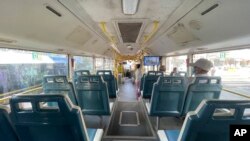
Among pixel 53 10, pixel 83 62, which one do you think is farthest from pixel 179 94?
pixel 83 62

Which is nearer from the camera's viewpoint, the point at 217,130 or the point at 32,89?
the point at 217,130

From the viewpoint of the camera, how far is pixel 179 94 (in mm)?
3686

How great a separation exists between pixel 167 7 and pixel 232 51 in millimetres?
2402

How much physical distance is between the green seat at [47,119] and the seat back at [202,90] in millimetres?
2295

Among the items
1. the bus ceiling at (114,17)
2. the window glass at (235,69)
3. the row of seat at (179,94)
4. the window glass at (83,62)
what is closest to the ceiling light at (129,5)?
the bus ceiling at (114,17)

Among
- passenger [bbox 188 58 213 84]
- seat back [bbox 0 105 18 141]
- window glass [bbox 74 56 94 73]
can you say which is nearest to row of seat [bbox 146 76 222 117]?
passenger [bbox 188 58 213 84]

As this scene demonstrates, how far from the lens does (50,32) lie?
11.1ft

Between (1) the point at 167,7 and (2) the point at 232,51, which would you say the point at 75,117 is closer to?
(1) the point at 167,7

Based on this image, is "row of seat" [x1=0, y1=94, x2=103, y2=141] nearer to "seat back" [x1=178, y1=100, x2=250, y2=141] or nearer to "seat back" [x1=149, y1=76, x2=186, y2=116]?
"seat back" [x1=178, y1=100, x2=250, y2=141]

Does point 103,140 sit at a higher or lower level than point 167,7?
lower

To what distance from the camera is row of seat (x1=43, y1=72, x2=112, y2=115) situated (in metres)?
3.70

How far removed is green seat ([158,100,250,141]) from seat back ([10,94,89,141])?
87 centimetres

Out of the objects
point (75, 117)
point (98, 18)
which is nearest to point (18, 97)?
point (75, 117)

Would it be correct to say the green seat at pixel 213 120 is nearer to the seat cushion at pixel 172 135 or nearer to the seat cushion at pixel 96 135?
the seat cushion at pixel 172 135
